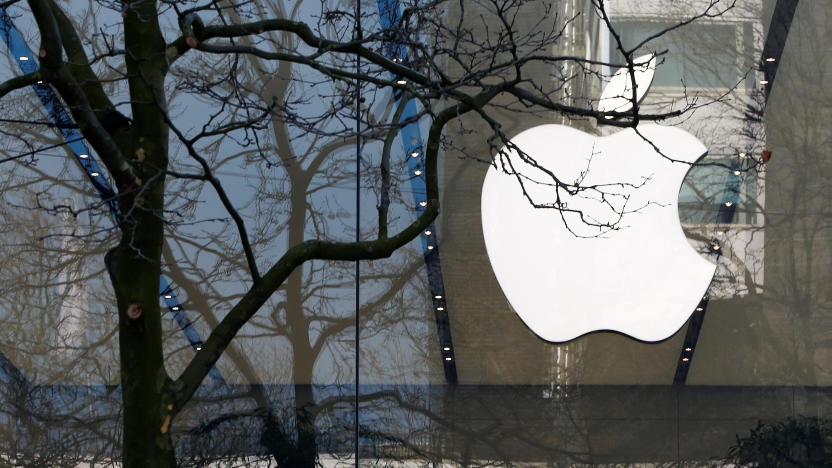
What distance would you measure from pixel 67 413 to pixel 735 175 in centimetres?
629

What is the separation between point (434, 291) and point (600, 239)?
153 cm

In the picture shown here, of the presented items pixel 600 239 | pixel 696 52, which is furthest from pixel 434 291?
pixel 696 52

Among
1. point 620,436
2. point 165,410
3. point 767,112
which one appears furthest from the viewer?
point 767,112

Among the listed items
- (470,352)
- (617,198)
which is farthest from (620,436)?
(617,198)

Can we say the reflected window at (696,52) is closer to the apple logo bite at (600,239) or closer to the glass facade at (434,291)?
the glass facade at (434,291)

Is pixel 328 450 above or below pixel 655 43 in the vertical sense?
below

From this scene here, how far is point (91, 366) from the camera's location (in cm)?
832

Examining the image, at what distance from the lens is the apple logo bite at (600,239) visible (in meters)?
8.16

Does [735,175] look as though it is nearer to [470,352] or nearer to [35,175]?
[470,352]

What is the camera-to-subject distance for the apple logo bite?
26.8ft

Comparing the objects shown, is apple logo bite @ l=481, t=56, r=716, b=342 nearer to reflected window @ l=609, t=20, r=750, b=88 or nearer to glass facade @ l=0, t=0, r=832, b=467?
glass facade @ l=0, t=0, r=832, b=467

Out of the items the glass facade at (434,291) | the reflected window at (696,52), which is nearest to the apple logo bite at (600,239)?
the glass facade at (434,291)

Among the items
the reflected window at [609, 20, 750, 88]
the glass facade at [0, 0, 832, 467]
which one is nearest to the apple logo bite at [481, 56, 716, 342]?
the glass facade at [0, 0, 832, 467]

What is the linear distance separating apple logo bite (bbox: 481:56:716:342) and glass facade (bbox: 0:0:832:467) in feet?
0.33
